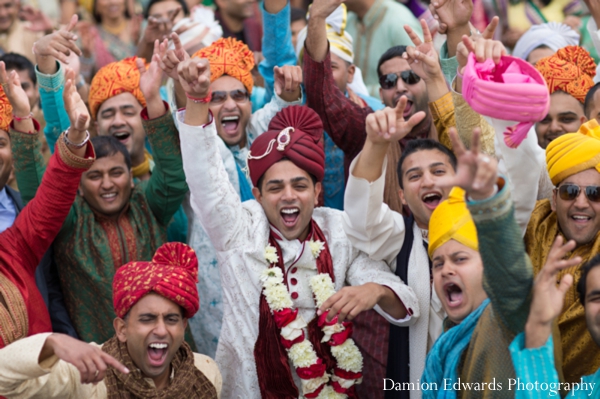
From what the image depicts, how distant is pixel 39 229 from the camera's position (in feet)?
14.7

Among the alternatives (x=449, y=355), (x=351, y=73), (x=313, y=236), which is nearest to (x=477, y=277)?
(x=449, y=355)

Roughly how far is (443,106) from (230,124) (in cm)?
149

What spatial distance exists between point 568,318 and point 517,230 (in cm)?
110

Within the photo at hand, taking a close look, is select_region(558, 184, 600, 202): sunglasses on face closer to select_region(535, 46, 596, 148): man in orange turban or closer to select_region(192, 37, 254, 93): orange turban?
select_region(535, 46, 596, 148): man in orange turban

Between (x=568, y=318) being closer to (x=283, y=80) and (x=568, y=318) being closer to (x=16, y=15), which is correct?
(x=283, y=80)

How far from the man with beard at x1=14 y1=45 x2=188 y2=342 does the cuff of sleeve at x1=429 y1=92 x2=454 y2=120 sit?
1.46 meters

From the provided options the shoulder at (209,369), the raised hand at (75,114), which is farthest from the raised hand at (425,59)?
the shoulder at (209,369)

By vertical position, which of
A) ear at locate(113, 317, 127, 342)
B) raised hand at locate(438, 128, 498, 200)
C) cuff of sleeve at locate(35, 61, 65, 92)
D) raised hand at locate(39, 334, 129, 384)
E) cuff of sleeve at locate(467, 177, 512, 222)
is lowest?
raised hand at locate(39, 334, 129, 384)

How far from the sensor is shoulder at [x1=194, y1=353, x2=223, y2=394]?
14.2 feet

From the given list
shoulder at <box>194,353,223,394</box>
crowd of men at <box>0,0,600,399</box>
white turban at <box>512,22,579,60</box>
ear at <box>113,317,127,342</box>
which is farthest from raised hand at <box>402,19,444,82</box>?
white turban at <box>512,22,579,60</box>

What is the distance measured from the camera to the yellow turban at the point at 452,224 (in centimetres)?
394

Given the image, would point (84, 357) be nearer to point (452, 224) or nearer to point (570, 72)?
point (452, 224)

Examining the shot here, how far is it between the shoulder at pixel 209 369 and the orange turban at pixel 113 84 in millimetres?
2076

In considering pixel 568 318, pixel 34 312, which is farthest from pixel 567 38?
pixel 34 312
